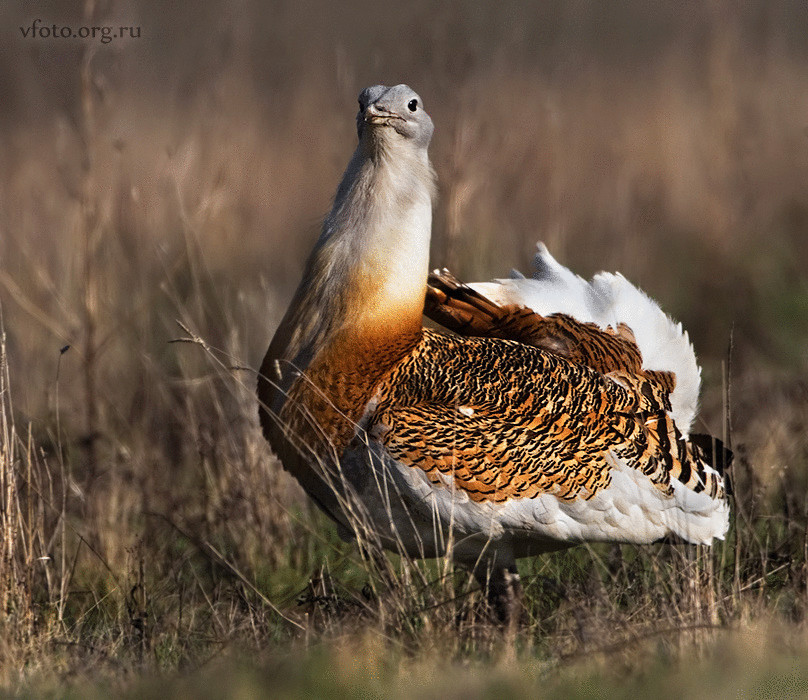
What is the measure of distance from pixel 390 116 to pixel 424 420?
838mm

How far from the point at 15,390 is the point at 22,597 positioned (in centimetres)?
244

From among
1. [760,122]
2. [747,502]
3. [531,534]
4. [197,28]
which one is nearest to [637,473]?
[531,534]

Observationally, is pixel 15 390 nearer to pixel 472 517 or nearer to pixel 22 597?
pixel 22 597

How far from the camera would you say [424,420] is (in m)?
3.13

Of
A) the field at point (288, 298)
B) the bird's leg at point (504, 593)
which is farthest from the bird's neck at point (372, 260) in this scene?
the bird's leg at point (504, 593)

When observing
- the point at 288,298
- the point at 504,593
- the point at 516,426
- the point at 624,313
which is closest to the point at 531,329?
the point at 624,313

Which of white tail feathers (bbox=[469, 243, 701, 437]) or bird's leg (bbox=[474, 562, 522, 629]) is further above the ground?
white tail feathers (bbox=[469, 243, 701, 437])

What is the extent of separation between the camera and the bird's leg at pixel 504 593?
328 centimetres

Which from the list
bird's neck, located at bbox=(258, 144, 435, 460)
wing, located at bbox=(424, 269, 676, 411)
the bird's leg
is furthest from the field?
wing, located at bbox=(424, 269, 676, 411)

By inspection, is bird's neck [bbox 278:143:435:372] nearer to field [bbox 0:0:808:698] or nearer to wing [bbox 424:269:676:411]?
field [bbox 0:0:808:698]

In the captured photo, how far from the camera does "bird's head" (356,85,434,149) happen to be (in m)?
3.25

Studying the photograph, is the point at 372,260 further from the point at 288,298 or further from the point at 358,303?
the point at 288,298

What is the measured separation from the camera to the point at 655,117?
28.0ft

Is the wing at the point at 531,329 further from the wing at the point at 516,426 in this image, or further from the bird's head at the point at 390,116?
the bird's head at the point at 390,116
